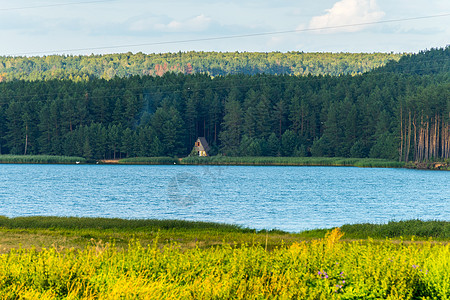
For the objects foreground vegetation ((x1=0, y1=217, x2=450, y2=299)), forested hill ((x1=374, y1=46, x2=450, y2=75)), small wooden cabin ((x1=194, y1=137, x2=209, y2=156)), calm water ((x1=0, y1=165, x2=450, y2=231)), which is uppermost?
forested hill ((x1=374, y1=46, x2=450, y2=75))

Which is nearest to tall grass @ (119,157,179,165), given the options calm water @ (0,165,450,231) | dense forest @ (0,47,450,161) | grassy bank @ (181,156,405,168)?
dense forest @ (0,47,450,161)

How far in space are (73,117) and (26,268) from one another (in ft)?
389

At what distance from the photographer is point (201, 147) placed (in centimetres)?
12162

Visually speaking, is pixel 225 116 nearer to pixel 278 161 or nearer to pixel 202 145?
pixel 202 145

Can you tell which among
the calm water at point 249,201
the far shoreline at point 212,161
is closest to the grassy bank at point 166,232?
the calm water at point 249,201

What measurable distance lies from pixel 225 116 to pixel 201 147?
9619 millimetres

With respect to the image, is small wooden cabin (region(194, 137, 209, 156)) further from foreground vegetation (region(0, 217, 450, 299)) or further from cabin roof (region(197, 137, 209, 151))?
foreground vegetation (region(0, 217, 450, 299))

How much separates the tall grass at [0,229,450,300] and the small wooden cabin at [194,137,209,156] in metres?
110

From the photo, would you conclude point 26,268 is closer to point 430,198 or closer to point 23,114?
point 430,198

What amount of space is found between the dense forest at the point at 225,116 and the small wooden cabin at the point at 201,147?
2.93 m

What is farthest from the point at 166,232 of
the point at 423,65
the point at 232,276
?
the point at 423,65

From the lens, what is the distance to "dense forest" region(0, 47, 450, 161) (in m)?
115

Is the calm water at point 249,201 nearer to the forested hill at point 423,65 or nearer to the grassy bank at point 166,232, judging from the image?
the grassy bank at point 166,232

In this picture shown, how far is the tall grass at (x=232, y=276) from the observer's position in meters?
8.84
